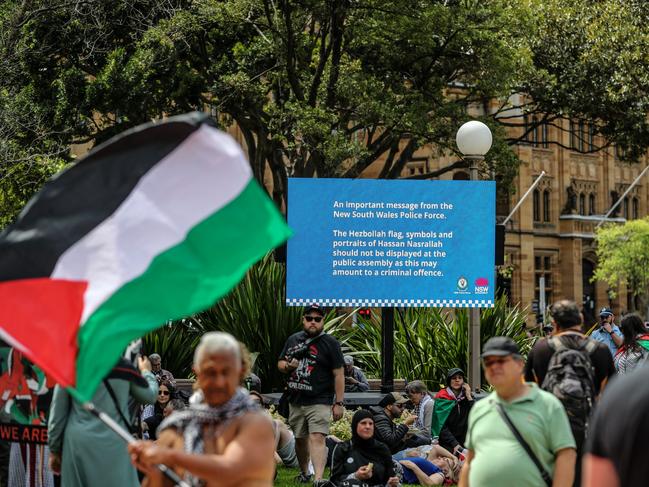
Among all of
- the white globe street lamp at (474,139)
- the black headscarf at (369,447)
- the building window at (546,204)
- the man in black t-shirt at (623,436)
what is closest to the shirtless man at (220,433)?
the man in black t-shirt at (623,436)

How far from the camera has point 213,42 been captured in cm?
3167

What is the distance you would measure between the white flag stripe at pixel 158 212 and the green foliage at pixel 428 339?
47.9ft

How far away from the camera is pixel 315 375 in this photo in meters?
12.5

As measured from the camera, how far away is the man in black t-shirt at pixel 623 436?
3203 millimetres

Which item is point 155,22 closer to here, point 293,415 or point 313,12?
point 313,12

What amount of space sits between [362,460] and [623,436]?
9.12m

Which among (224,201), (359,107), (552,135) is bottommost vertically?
(224,201)

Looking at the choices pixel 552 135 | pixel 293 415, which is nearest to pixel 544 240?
pixel 552 135

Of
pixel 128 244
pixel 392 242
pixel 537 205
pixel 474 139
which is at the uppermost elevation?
pixel 537 205

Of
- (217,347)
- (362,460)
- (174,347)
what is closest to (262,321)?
(174,347)

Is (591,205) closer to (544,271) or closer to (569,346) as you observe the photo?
(544,271)

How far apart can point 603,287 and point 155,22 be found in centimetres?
4813

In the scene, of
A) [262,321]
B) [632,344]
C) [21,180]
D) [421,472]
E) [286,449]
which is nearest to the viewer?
[632,344]

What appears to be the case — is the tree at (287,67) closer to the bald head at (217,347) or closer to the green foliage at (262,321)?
the green foliage at (262,321)
